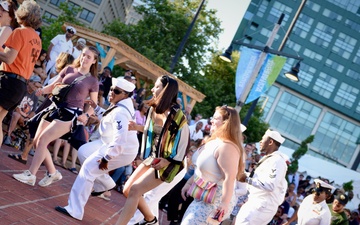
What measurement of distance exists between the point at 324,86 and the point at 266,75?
79848 millimetres

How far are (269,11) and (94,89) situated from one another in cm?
8789

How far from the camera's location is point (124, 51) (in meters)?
21.0

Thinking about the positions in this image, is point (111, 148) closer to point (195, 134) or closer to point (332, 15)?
point (195, 134)

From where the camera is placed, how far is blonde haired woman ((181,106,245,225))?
5656mm

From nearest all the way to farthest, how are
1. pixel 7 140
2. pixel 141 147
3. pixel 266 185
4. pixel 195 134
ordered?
pixel 141 147
pixel 266 185
pixel 7 140
pixel 195 134

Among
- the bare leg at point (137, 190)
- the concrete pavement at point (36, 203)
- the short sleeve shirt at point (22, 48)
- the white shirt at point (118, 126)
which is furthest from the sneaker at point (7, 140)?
the bare leg at point (137, 190)

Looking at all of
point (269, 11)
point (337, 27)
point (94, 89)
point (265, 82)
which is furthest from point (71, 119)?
point (337, 27)

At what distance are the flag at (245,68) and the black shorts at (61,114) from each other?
33.9 ft

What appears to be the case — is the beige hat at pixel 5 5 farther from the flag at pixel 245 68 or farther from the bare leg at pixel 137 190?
the flag at pixel 245 68

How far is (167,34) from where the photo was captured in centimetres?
4647

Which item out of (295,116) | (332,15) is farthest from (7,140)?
(332,15)

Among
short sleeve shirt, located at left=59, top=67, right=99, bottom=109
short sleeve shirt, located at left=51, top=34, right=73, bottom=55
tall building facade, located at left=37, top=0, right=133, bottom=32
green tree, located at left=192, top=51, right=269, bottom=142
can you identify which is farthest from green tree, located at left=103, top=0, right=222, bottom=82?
short sleeve shirt, located at left=59, top=67, right=99, bottom=109

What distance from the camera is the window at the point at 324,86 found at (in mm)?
94562

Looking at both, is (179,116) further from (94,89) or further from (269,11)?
(269,11)
